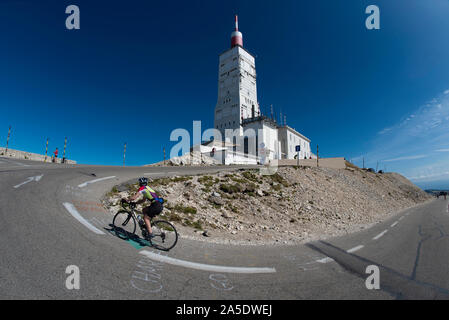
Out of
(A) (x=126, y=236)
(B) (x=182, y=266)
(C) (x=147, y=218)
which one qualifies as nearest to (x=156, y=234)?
(C) (x=147, y=218)

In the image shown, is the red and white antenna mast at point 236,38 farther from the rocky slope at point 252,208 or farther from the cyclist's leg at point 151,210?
the cyclist's leg at point 151,210

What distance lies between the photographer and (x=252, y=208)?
11.9m

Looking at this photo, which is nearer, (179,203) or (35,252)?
(35,252)

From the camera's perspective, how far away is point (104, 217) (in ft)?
22.1

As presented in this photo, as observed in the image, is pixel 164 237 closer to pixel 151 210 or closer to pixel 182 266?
pixel 151 210

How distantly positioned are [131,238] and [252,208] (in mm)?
7856

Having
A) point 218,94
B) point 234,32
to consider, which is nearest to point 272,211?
point 218,94

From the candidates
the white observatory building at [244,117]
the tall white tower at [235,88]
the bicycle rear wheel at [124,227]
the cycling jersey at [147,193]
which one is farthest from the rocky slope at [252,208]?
the tall white tower at [235,88]

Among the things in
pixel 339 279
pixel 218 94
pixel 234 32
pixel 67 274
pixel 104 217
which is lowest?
pixel 339 279

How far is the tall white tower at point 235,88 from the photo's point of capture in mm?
61875

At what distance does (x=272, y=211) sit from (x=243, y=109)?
176ft

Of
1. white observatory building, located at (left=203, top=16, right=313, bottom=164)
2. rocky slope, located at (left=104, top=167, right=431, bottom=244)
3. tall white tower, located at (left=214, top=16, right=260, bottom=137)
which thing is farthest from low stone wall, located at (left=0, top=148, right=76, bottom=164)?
tall white tower, located at (left=214, top=16, right=260, bottom=137)

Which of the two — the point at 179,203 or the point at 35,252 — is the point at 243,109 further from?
the point at 35,252
